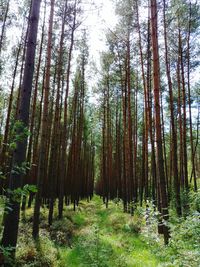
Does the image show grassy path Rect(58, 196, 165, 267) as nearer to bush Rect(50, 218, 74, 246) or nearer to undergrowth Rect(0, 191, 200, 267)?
undergrowth Rect(0, 191, 200, 267)

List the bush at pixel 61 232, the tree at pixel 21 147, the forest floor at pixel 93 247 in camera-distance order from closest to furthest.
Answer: the tree at pixel 21 147, the forest floor at pixel 93 247, the bush at pixel 61 232

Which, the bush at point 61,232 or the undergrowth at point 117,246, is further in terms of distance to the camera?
the bush at point 61,232

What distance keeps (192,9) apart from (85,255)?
A: 11919 mm

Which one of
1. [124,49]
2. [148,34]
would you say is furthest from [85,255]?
[124,49]

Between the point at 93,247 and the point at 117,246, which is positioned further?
the point at 117,246

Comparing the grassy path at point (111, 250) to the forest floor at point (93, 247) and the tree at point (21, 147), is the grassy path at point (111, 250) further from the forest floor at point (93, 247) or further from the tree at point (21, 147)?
the tree at point (21, 147)

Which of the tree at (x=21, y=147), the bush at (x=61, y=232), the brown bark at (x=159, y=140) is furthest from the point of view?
the bush at (x=61, y=232)

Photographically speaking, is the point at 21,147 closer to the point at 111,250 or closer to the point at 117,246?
the point at 111,250

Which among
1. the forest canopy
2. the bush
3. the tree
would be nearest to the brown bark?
the forest canopy

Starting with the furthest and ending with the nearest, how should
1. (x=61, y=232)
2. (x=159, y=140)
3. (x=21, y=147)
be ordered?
(x=61, y=232)
(x=159, y=140)
(x=21, y=147)

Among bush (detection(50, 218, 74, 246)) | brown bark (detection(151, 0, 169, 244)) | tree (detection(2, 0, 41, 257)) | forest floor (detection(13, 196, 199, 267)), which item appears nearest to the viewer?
tree (detection(2, 0, 41, 257))

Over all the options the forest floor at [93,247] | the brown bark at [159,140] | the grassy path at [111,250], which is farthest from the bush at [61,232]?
the brown bark at [159,140]

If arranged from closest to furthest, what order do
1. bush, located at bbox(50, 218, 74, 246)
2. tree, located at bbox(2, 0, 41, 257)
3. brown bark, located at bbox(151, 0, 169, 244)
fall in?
tree, located at bbox(2, 0, 41, 257)
brown bark, located at bbox(151, 0, 169, 244)
bush, located at bbox(50, 218, 74, 246)

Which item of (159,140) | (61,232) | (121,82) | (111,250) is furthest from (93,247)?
(121,82)
